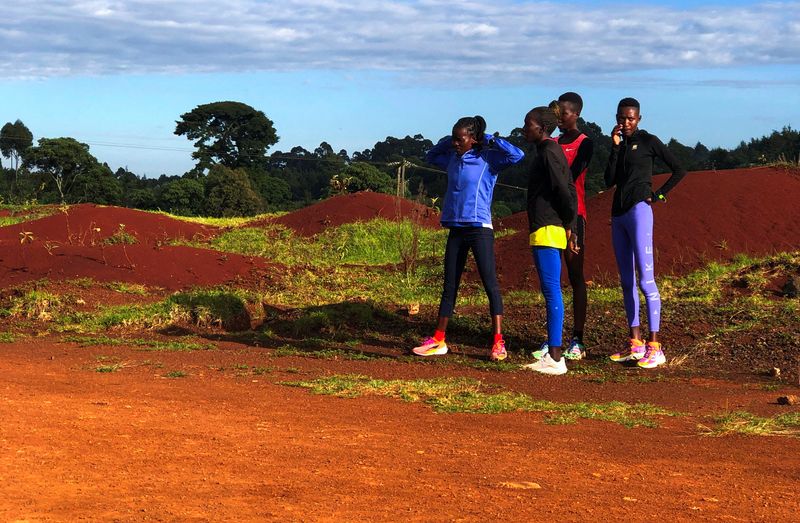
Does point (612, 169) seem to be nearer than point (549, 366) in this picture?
No

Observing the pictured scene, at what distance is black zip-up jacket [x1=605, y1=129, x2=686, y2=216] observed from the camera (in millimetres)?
8320

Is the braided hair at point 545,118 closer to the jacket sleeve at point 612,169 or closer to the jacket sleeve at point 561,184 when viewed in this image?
the jacket sleeve at point 561,184

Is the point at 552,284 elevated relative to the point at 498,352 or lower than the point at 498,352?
elevated

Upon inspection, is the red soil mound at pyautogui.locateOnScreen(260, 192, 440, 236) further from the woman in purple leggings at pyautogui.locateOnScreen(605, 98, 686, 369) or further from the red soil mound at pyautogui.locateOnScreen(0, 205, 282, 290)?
the woman in purple leggings at pyautogui.locateOnScreen(605, 98, 686, 369)

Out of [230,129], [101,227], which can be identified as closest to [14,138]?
[230,129]

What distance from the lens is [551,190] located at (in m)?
8.17

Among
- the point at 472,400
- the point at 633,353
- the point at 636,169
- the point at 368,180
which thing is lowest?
the point at 472,400

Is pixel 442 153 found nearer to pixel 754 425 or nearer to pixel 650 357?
pixel 650 357


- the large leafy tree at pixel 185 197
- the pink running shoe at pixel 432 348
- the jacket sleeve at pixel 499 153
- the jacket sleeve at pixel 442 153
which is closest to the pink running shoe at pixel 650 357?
the pink running shoe at pixel 432 348

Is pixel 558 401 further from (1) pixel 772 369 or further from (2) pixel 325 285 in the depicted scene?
(2) pixel 325 285

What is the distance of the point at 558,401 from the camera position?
6.97 m

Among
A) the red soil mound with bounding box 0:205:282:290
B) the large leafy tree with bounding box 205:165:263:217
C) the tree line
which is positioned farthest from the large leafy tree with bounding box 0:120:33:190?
the red soil mound with bounding box 0:205:282:290

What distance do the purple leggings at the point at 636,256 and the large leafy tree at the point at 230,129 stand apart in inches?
2167

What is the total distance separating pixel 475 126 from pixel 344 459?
423 centimetres
